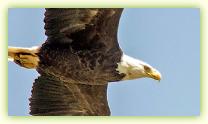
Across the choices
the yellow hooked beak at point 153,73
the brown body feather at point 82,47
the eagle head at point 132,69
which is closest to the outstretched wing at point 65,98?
the brown body feather at point 82,47

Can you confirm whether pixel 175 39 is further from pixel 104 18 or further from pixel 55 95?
pixel 55 95

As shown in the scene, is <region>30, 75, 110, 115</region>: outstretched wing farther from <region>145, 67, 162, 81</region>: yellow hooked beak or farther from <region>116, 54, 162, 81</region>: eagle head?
<region>145, 67, 162, 81</region>: yellow hooked beak

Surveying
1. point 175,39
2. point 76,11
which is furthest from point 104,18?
point 175,39

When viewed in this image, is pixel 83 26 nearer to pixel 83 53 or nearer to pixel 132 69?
pixel 83 53

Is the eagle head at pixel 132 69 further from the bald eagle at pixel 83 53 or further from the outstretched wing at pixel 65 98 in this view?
the outstretched wing at pixel 65 98

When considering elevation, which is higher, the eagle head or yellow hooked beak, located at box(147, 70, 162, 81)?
the eagle head

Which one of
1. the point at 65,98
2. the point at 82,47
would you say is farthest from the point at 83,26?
the point at 65,98

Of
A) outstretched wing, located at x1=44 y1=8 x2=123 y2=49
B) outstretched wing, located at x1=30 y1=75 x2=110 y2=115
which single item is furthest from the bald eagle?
outstretched wing, located at x1=30 y1=75 x2=110 y2=115
